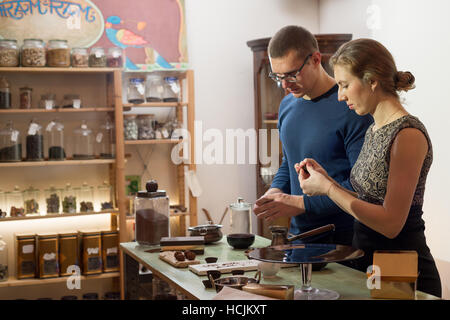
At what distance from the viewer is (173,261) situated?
7.14ft

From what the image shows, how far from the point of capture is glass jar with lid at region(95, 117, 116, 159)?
423 cm

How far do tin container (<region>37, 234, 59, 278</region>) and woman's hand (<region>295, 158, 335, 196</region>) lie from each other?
2641 millimetres

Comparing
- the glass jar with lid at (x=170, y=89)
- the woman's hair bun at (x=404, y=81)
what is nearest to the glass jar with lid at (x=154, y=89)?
the glass jar with lid at (x=170, y=89)

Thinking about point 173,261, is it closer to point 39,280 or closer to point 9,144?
point 39,280

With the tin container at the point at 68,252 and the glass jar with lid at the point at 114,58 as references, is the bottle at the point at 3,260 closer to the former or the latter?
the tin container at the point at 68,252

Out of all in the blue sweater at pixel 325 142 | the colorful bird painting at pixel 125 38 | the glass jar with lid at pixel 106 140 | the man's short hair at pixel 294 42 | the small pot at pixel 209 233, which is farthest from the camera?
the colorful bird painting at pixel 125 38

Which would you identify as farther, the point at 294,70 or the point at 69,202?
the point at 69,202

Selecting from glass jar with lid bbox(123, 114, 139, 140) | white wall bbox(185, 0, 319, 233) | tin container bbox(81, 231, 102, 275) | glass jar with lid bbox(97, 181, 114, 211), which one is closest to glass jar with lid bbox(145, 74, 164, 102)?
glass jar with lid bbox(123, 114, 139, 140)

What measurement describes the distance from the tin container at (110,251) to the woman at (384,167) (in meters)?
2.57

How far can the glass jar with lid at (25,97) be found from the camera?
13.3ft

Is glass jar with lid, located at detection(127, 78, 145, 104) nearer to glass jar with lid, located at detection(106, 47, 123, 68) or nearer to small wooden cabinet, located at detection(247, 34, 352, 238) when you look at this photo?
glass jar with lid, located at detection(106, 47, 123, 68)

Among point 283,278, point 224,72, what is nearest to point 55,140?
point 224,72

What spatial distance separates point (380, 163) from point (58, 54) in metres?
2.89

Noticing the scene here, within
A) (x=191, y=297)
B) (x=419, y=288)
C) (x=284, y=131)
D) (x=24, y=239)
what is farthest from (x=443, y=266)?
(x=24, y=239)
